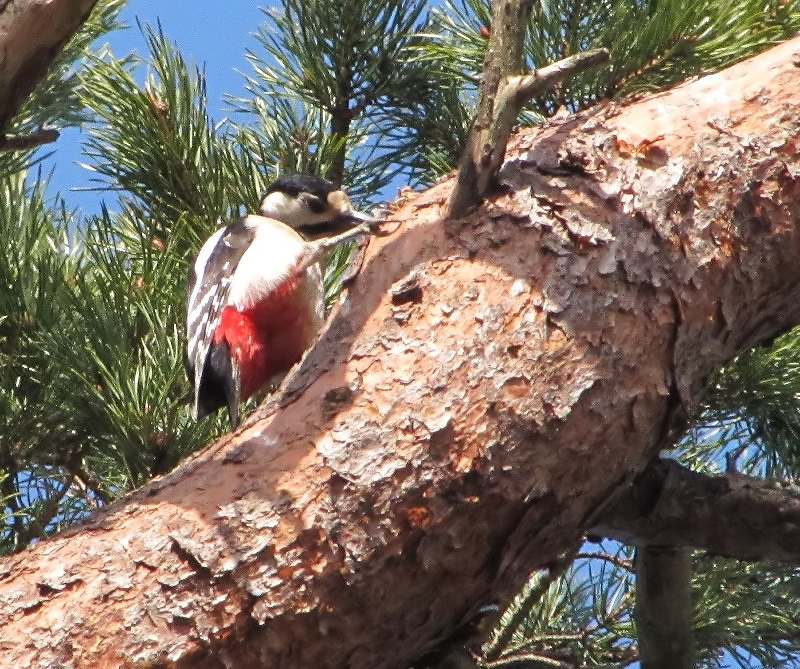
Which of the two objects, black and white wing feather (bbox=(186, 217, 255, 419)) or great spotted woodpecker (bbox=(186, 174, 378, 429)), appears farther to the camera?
great spotted woodpecker (bbox=(186, 174, 378, 429))

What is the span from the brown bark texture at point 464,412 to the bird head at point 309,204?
511 mm

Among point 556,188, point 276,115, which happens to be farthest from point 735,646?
point 276,115

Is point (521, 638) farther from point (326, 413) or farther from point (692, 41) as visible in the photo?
point (692, 41)

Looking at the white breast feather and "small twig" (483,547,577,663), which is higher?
the white breast feather

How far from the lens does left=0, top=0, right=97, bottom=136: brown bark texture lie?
104 cm

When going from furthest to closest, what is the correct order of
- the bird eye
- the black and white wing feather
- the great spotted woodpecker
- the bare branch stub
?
the bird eye < the great spotted woodpecker < the black and white wing feather < the bare branch stub

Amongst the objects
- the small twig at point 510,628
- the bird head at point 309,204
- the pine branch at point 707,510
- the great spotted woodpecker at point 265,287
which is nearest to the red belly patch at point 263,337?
the great spotted woodpecker at point 265,287

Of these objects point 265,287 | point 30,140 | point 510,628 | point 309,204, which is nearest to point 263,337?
point 265,287

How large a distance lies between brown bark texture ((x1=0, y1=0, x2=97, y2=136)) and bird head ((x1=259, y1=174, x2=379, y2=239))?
2.23 feet

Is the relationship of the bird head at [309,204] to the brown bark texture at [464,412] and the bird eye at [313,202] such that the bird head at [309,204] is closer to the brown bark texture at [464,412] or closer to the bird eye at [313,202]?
the bird eye at [313,202]

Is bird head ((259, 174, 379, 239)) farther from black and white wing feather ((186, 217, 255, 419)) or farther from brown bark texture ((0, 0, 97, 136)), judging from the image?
brown bark texture ((0, 0, 97, 136))

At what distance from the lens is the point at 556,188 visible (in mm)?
1212

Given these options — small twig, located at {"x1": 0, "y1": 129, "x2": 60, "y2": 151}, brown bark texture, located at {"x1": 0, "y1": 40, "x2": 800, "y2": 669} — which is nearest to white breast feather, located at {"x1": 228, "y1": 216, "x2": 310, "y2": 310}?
brown bark texture, located at {"x1": 0, "y1": 40, "x2": 800, "y2": 669}

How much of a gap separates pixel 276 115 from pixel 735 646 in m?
1.05
